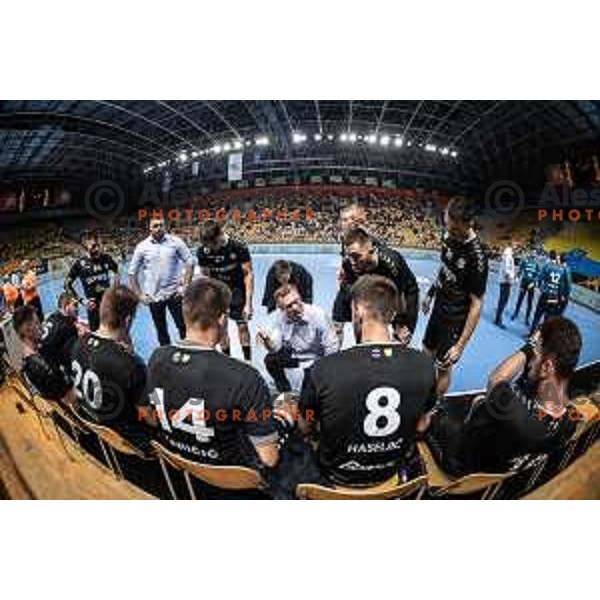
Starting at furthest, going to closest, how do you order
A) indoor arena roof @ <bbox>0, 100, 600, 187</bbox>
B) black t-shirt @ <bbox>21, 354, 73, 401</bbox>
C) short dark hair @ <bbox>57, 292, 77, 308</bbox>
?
black t-shirt @ <bbox>21, 354, 73, 401</bbox>
short dark hair @ <bbox>57, 292, 77, 308</bbox>
indoor arena roof @ <bbox>0, 100, 600, 187</bbox>

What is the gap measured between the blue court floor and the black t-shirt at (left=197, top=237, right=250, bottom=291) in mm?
72

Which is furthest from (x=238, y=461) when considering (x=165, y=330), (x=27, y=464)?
(x=27, y=464)

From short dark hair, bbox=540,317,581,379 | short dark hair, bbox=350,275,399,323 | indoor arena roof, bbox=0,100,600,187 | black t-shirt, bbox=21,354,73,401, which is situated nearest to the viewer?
short dark hair, bbox=350,275,399,323

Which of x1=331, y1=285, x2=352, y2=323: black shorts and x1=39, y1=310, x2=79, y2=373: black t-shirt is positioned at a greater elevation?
x1=331, y1=285, x2=352, y2=323: black shorts

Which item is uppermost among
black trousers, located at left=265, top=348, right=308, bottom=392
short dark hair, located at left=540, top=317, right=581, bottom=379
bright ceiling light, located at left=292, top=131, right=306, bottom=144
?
bright ceiling light, located at left=292, top=131, right=306, bottom=144

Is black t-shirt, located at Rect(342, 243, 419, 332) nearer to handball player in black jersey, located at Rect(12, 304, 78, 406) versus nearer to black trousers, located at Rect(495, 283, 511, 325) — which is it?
black trousers, located at Rect(495, 283, 511, 325)

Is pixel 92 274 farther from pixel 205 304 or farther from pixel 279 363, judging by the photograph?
pixel 279 363

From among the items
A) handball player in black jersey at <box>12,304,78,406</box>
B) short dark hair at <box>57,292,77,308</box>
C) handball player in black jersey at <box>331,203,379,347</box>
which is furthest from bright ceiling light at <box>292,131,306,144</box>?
handball player in black jersey at <box>12,304,78,406</box>

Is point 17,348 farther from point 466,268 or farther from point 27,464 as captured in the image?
point 466,268

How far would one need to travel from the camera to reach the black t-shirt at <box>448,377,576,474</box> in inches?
101

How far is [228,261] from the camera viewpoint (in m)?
2.60

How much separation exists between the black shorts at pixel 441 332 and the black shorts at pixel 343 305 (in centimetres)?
41

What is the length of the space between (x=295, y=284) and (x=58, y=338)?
1246 millimetres

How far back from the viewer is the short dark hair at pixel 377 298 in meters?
2.24
